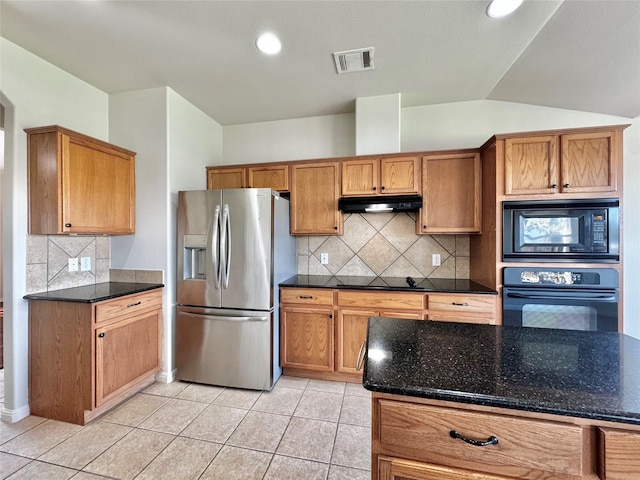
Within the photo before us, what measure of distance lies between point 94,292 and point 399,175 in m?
2.84

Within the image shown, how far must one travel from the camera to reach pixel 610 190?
2111 millimetres

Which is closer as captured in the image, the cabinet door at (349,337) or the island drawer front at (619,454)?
the island drawer front at (619,454)

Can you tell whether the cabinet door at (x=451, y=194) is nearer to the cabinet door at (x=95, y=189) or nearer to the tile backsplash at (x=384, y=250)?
the tile backsplash at (x=384, y=250)

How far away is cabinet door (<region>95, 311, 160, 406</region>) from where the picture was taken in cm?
208

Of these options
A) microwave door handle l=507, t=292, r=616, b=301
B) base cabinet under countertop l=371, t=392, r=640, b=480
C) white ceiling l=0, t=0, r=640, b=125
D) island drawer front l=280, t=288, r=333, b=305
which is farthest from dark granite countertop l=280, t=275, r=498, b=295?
white ceiling l=0, t=0, r=640, b=125

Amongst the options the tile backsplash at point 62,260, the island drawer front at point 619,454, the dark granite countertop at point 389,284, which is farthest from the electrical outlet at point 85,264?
the island drawer front at point 619,454

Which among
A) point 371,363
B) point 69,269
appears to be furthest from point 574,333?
point 69,269

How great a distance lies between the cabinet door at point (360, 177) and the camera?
284cm

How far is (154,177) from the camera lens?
8.84 ft

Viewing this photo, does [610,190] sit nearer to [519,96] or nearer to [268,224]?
[519,96]

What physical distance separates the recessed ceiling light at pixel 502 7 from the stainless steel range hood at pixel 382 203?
4.47 feet

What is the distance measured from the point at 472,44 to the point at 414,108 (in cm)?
99

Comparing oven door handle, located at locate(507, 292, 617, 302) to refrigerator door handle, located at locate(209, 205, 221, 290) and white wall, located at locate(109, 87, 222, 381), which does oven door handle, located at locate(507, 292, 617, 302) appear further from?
white wall, located at locate(109, 87, 222, 381)

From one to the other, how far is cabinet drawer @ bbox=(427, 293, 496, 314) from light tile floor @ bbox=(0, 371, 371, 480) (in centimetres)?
101
